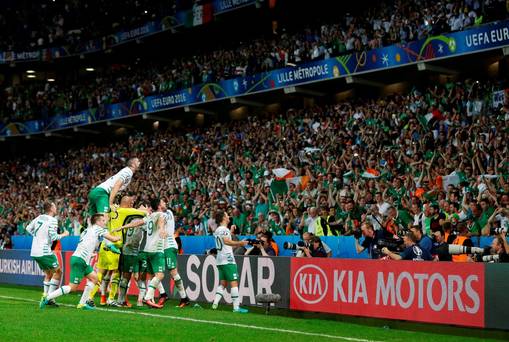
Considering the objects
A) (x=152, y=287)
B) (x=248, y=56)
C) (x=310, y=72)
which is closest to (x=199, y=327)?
(x=152, y=287)

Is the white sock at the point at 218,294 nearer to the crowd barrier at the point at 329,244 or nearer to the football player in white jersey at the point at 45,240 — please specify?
the crowd barrier at the point at 329,244

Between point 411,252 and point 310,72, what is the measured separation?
20311 mm

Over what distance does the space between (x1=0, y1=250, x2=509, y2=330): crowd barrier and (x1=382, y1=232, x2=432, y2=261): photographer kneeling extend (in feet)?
1.44

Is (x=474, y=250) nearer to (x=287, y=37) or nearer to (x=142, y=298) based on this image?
(x=142, y=298)

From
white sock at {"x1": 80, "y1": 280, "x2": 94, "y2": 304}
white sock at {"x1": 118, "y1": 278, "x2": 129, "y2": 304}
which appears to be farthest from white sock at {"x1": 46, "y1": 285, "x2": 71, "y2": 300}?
white sock at {"x1": 118, "y1": 278, "x2": 129, "y2": 304}

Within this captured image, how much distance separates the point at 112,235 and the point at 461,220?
7.19m

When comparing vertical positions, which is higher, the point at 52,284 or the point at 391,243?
the point at 391,243

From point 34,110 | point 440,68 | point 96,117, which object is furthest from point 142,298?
point 34,110

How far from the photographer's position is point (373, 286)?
49.0ft

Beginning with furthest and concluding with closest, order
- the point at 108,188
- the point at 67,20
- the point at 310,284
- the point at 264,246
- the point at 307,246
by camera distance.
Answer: the point at 67,20 → the point at 264,246 → the point at 307,246 → the point at 310,284 → the point at 108,188

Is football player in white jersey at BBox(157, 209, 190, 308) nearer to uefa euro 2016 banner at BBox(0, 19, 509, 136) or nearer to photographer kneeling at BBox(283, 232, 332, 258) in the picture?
photographer kneeling at BBox(283, 232, 332, 258)

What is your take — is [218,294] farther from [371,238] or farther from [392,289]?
[392,289]

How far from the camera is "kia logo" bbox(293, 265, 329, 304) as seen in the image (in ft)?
52.9

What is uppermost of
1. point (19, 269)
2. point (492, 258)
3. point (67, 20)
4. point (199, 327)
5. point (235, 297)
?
point (67, 20)
